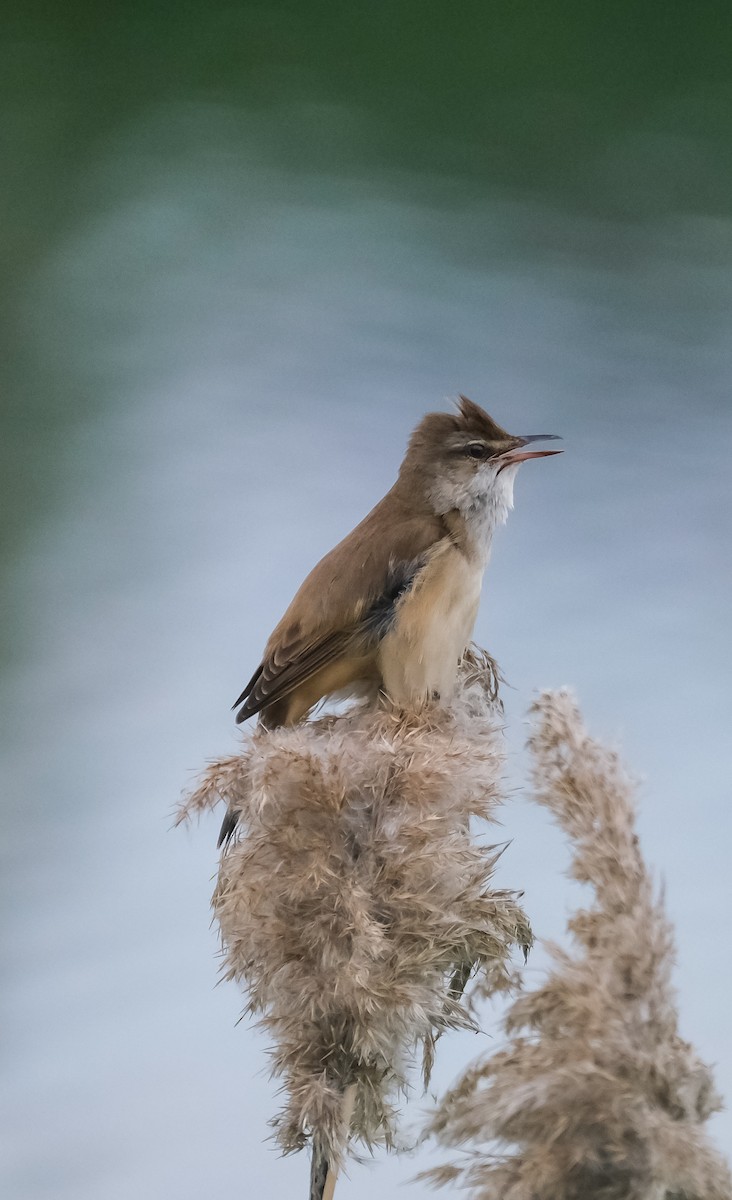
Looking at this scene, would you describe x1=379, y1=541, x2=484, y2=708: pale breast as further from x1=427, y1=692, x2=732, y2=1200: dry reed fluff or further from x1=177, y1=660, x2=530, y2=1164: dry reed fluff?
x1=427, y1=692, x2=732, y2=1200: dry reed fluff

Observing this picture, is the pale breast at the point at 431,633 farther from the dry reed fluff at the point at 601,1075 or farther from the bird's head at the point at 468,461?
the dry reed fluff at the point at 601,1075

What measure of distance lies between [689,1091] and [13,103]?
167 centimetres

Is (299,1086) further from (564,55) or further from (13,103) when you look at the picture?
(13,103)

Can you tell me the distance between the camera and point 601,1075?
0.69m

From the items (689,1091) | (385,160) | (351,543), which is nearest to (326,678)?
(351,543)

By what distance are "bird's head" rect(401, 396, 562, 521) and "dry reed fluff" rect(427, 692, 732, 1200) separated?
0.43 m

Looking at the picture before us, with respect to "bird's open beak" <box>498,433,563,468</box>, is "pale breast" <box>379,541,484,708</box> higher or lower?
lower

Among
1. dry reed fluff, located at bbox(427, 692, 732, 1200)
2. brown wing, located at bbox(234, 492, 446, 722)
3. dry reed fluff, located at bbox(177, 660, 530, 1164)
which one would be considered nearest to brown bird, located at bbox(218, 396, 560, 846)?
Answer: brown wing, located at bbox(234, 492, 446, 722)

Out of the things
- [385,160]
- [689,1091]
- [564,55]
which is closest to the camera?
[689,1091]

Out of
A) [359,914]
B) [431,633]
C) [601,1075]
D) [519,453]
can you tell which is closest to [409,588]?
[431,633]

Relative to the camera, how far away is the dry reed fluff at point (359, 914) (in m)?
0.77

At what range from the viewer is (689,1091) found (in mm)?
700

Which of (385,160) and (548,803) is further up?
(385,160)

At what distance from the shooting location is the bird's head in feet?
3.63
